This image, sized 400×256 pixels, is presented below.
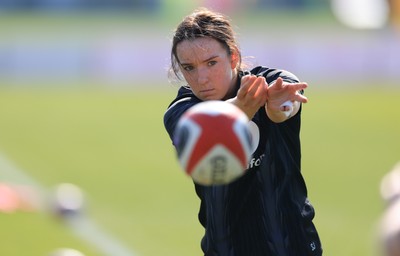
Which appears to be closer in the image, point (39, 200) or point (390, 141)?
point (39, 200)

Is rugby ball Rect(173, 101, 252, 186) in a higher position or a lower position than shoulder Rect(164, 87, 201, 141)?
lower

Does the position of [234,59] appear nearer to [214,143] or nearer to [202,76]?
[202,76]

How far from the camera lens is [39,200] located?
45.6ft

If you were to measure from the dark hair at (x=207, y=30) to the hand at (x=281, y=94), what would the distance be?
81cm

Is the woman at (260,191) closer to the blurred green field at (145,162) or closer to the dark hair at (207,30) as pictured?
the dark hair at (207,30)

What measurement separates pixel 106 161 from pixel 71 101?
9.12m

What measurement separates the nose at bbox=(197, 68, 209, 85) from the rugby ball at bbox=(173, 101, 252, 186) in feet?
3.12

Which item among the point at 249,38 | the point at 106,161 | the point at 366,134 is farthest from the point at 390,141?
the point at 249,38

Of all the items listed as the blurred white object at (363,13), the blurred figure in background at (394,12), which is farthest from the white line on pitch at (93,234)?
the blurred white object at (363,13)

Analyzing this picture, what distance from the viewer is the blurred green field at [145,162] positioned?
12172mm

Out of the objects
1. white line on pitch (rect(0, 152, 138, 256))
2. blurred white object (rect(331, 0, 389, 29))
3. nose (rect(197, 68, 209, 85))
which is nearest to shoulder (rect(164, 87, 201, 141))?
nose (rect(197, 68, 209, 85))

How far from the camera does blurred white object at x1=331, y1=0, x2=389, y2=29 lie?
38678mm

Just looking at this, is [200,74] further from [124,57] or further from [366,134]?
[124,57]

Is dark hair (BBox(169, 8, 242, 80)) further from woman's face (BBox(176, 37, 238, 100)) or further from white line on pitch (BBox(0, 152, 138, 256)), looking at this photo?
white line on pitch (BBox(0, 152, 138, 256))
